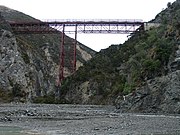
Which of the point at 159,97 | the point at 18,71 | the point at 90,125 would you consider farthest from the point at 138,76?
the point at 18,71

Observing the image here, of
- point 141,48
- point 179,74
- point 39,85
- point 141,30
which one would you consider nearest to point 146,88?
point 179,74

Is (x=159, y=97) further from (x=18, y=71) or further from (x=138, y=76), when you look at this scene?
(x=18, y=71)

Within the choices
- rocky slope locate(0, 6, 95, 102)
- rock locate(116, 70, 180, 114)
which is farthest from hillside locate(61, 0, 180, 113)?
rocky slope locate(0, 6, 95, 102)

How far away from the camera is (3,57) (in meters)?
123

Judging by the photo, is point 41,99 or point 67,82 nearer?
point 41,99

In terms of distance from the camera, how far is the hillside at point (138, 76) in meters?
60.5

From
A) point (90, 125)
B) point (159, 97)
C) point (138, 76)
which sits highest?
point (138, 76)

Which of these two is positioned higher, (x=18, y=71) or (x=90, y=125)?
(x=18, y=71)

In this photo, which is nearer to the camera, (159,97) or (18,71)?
(159,97)

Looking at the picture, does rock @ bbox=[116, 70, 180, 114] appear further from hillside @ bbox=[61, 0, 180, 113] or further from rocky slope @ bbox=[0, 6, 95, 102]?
rocky slope @ bbox=[0, 6, 95, 102]

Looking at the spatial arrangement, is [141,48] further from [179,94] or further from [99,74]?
[179,94]

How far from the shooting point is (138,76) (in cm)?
8344

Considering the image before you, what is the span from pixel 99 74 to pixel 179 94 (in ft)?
252

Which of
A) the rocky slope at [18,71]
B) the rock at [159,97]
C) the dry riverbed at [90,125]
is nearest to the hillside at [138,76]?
the rock at [159,97]
